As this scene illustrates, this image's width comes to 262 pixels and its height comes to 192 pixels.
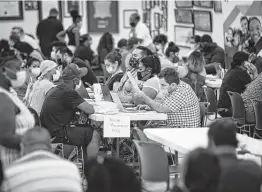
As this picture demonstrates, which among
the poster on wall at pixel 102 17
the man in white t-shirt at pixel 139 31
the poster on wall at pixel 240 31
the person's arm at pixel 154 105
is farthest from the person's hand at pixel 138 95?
the poster on wall at pixel 102 17

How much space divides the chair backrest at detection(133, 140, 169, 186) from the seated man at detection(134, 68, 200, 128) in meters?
1.85

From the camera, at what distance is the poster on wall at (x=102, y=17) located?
760 inches

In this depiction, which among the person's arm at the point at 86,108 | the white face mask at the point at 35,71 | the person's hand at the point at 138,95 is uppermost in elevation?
the white face mask at the point at 35,71

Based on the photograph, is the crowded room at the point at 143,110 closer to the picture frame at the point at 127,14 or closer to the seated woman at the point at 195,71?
the seated woman at the point at 195,71

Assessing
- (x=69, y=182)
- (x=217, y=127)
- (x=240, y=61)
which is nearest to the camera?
(x=69, y=182)

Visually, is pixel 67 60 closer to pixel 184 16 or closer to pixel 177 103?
pixel 177 103

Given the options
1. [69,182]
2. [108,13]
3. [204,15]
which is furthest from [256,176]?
[108,13]

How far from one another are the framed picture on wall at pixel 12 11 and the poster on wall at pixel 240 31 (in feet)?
24.3

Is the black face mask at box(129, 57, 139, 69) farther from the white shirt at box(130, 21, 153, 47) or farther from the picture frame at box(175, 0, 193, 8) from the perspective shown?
the picture frame at box(175, 0, 193, 8)

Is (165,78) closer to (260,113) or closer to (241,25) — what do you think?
(260,113)

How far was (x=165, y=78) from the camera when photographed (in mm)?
7578

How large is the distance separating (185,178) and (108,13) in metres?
15.6

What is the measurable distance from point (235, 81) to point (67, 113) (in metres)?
2.98

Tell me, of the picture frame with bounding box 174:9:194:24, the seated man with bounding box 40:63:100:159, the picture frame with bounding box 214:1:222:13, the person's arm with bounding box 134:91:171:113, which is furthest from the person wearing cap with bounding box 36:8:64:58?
the person's arm with bounding box 134:91:171:113
